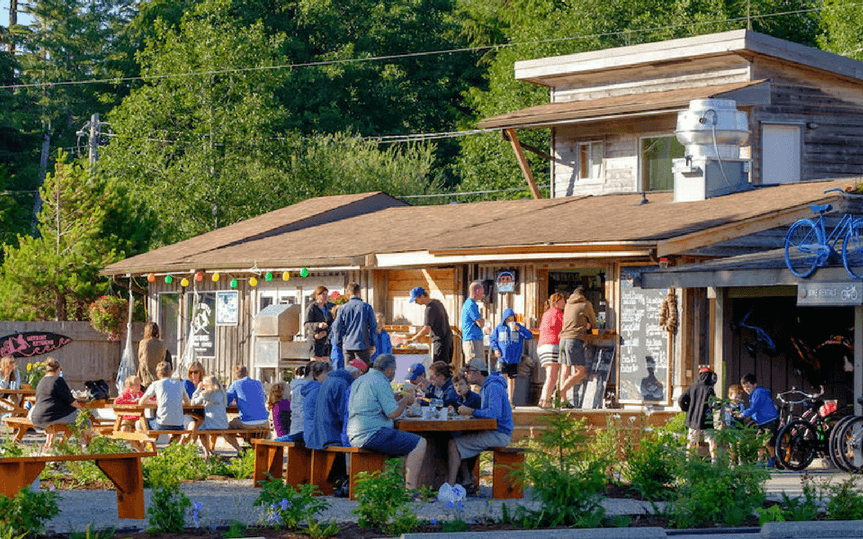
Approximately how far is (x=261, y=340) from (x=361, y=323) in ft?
22.3

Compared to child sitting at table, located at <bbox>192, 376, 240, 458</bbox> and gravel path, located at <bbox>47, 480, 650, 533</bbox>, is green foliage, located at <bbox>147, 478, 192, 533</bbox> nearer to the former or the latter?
gravel path, located at <bbox>47, 480, 650, 533</bbox>

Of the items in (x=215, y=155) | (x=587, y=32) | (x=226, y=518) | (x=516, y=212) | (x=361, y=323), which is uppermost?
(x=587, y=32)

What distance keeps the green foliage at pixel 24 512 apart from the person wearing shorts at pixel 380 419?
3.69m

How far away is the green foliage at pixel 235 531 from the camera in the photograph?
10.3 m

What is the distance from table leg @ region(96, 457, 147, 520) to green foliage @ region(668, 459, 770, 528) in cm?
461

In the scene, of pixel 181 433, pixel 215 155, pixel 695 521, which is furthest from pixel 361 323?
pixel 215 155

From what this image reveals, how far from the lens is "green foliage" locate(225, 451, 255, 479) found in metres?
15.5

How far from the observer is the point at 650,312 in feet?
65.4

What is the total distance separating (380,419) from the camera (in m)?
13.3

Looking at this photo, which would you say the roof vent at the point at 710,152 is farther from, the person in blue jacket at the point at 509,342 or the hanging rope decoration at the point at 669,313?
the person in blue jacket at the point at 509,342

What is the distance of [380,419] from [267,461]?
194 centimetres

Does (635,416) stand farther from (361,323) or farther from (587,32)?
(587,32)

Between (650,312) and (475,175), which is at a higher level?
(475,175)

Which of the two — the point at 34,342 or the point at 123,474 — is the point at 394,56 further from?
the point at 123,474
